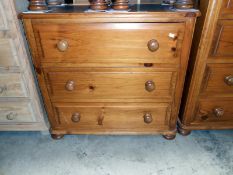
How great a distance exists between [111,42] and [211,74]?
0.58m

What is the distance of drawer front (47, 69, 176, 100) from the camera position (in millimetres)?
1041

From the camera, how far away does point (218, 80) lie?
1.08 m

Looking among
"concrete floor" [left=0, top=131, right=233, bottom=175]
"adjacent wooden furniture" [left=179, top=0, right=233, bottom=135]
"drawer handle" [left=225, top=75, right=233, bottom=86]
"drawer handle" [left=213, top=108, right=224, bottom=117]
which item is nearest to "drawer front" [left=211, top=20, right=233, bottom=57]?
"adjacent wooden furniture" [left=179, top=0, right=233, bottom=135]

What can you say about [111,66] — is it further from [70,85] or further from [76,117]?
[76,117]

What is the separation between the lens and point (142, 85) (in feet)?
3.52

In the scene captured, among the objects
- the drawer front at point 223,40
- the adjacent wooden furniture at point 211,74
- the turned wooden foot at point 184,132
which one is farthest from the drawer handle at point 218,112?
the drawer front at point 223,40

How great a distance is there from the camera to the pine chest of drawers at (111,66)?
90cm

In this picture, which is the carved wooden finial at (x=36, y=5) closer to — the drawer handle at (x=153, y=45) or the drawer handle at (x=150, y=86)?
the drawer handle at (x=153, y=45)

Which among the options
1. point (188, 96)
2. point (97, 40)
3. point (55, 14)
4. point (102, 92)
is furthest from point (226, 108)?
point (55, 14)

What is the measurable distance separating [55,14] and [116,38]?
299 mm

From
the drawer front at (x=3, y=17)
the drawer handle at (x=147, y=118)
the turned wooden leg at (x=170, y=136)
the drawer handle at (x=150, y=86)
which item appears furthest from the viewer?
the turned wooden leg at (x=170, y=136)

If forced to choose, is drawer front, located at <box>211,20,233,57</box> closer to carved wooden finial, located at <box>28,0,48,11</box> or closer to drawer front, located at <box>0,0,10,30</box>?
carved wooden finial, located at <box>28,0,48,11</box>

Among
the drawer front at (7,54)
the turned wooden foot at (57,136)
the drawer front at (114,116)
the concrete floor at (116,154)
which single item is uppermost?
the drawer front at (7,54)

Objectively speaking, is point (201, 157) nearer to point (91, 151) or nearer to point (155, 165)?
point (155, 165)
